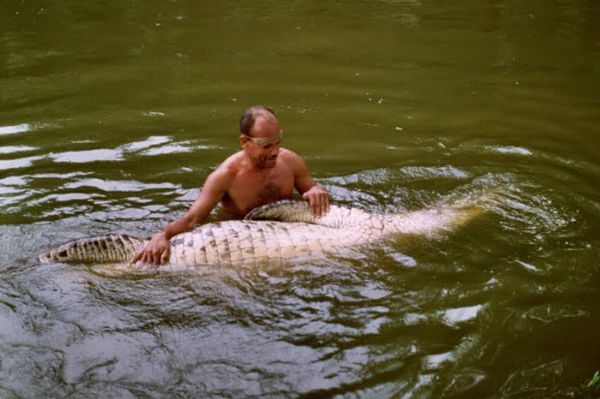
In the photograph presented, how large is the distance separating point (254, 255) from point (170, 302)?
70cm

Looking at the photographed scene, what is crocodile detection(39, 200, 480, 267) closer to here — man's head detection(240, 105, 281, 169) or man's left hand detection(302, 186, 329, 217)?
man's left hand detection(302, 186, 329, 217)

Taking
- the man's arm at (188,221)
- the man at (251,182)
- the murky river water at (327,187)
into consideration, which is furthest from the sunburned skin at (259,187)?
the murky river water at (327,187)

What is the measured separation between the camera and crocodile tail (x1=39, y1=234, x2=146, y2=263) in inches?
191

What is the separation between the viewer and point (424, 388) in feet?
12.2

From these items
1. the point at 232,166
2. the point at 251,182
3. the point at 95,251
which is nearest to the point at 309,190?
the point at 251,182

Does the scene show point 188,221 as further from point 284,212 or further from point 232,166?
point 284,212

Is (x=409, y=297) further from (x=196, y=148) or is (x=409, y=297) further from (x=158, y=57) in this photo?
(x=158, y=57)

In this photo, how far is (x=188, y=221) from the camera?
5031mm

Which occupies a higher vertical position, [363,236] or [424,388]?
[363,236]

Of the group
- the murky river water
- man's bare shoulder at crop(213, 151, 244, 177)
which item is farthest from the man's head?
the murky river water

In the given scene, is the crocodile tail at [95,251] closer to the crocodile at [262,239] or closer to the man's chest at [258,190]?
the crocodile at [262,239]

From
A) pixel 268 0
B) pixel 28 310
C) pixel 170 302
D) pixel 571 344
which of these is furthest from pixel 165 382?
pixel 268 0

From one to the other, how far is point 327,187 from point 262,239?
160 centimetres

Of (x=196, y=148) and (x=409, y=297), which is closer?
(x=409, y=297)
